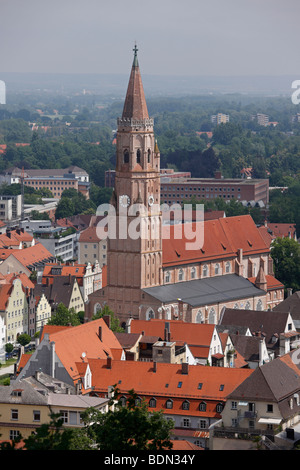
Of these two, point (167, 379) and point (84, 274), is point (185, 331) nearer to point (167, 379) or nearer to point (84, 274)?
point (167, 379)

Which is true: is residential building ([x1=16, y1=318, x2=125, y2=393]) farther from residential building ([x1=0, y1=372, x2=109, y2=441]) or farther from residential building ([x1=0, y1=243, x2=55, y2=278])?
residential building ([x1=0, y1=243, x2=55, y2=278])

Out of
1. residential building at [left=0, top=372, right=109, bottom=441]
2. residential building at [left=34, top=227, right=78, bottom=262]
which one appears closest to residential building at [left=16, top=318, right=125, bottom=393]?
residential building at [left=0, top=372, right=109, bottom=441]

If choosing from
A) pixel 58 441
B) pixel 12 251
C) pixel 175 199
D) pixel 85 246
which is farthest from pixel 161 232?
pixel 175 199

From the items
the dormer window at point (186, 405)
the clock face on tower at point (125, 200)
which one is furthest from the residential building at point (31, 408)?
the clock face on tower at point (125, 200)

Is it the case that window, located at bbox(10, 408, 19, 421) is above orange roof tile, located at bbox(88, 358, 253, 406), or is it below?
above

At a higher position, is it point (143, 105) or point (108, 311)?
point (143, 105)
